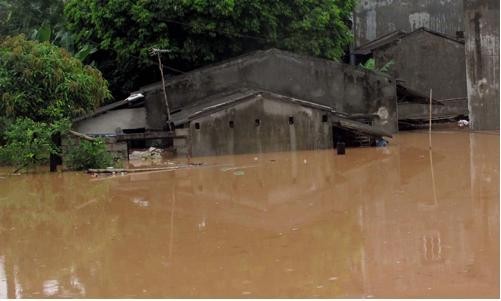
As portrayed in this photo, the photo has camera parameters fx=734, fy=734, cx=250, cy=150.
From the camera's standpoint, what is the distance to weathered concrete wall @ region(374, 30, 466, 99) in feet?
92.9

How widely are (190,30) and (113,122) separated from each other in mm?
4110

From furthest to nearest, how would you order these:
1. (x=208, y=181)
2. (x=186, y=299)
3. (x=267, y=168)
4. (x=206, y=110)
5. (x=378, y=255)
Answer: (x=206, y=110) → (x=267, y=168) → (x=208, y=181) → (x=378, y=255) → (x=186, y=299)

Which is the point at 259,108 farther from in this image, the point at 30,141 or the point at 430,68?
the point at 430,68

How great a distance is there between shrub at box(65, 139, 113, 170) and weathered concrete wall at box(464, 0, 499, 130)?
40.0 feet

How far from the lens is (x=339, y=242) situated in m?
8.34

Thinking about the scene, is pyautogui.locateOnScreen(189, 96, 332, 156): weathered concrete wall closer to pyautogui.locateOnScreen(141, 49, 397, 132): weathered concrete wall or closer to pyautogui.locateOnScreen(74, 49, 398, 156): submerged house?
pyautogui.locateOnScreen(74, 49, 398, 156): submerged house

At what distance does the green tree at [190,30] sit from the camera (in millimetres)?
23281

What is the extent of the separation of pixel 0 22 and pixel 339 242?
22.8 meters

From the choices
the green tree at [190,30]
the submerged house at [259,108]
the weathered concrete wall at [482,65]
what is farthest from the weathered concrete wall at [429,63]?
the weathered concrete wall at [482,65]

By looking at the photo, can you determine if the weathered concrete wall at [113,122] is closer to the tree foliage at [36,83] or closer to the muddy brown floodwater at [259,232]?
the tree foliage at [36,83]

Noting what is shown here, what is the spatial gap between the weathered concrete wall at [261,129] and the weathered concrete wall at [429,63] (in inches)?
373

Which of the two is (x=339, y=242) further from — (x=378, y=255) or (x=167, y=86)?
(x=167, y=86)

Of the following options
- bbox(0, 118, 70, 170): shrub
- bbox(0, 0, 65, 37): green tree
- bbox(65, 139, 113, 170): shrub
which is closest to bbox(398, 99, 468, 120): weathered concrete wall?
bbox(0, 0, 65, 37): green tree

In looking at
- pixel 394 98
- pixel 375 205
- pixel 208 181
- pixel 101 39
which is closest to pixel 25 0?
pixel 101 39
